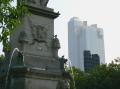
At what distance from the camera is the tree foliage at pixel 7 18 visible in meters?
17.5

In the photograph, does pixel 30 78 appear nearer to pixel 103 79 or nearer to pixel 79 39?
pixel 103 79

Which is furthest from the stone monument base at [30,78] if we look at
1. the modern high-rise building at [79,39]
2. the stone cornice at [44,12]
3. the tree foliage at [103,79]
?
the modern high-rise building at [79,39]

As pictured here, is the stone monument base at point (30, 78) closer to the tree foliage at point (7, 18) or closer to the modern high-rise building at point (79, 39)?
the tree foliage at point (7, 18)

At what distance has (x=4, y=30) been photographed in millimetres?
17641

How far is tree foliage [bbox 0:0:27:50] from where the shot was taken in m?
17.5

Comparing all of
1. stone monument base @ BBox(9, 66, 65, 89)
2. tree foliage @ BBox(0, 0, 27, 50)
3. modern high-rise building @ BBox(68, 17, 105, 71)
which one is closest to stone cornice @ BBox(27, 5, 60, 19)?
stone monument base @ BBox(9, 66, 65, 89)

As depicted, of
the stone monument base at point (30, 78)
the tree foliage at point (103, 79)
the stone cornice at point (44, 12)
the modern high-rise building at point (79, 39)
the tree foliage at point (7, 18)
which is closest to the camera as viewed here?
the tree foliage at point (7, 18)

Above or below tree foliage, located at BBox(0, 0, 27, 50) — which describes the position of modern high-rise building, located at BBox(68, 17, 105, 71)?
above

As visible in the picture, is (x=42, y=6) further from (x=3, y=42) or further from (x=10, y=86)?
(x=3, y=42)

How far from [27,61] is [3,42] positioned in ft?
19.9

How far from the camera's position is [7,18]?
17734 mm

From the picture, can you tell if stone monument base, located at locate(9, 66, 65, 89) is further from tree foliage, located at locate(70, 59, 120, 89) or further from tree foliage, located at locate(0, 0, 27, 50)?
tree foliage, located at locate(70, 59, 120, 89)

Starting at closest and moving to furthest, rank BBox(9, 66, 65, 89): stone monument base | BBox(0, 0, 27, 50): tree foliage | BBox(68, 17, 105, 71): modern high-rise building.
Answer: BBox(0, 0, 27, 50): tree foliage < BBox(9, 66, 65, 89): stone monument base < BBox(68, 17, 105, 71): modern high-rise building

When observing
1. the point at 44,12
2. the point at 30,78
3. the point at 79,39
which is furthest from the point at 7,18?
the point at 79,39
